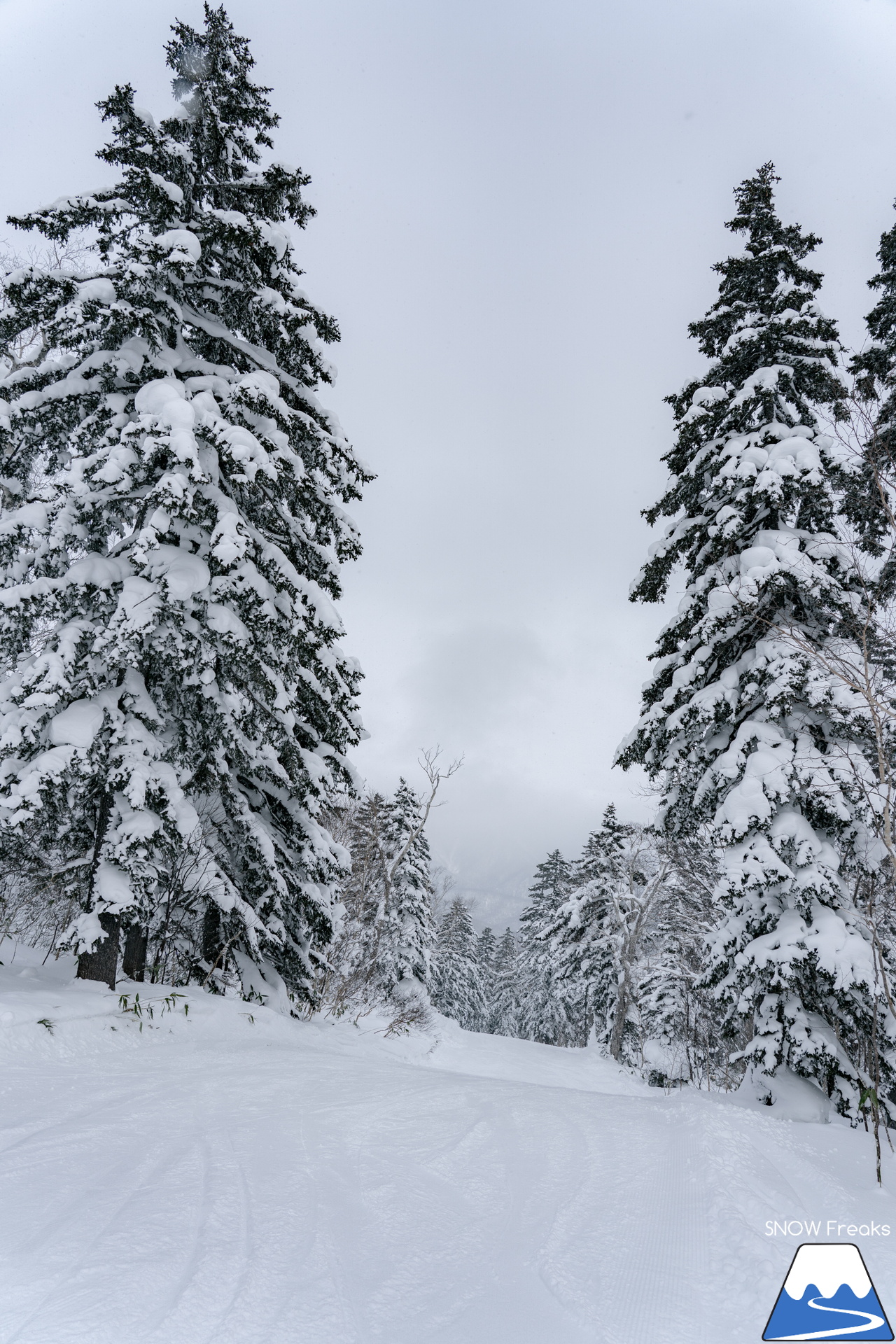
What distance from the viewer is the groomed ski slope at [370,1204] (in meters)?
2.17

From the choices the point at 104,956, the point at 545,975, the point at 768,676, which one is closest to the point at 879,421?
the point at 768,676

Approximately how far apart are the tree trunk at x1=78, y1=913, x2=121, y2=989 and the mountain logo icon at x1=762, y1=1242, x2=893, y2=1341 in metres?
6.30

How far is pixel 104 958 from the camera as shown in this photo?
21.9 ft

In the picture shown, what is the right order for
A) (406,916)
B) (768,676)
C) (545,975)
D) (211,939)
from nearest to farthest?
1. (768,676)
2. (211,939)
3. (406,916)
4. (545,975)

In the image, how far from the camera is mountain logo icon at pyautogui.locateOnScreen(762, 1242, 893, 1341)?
7.82 feet

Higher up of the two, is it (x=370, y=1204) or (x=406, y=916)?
(x=370, y=1204)

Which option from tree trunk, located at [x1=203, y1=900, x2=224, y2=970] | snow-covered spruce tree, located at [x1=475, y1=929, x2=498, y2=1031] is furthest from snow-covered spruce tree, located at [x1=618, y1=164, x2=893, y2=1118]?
snow-covered spruce tree, located at [x1=475, y1=929, x2=498, y2=1031]

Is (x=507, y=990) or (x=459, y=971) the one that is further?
(x=507, y=990)

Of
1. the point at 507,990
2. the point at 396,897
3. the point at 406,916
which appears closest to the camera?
the point at 396,897

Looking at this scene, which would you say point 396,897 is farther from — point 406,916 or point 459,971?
point 459,971

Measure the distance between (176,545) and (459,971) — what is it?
3699 cm

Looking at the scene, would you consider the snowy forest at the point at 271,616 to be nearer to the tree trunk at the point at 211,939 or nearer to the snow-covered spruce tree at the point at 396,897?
the tree trunk at the point at 211,939

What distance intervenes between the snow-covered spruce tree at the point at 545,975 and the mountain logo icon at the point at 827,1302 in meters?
28.2

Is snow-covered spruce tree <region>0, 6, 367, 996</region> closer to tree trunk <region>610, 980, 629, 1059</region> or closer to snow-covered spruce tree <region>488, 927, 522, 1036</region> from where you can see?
tree trunk <region>610, 980, 629, 1059</region>
